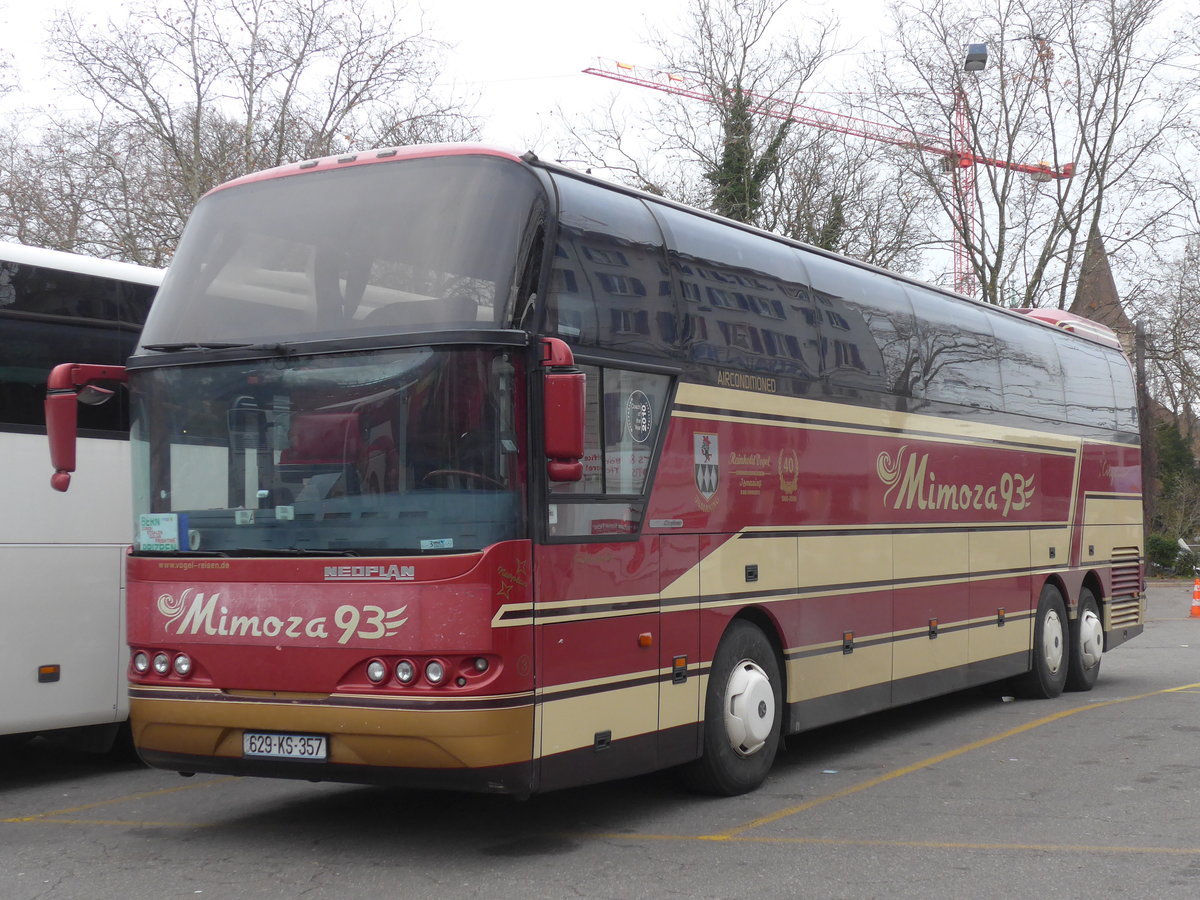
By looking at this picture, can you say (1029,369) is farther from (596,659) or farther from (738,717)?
(596,659)

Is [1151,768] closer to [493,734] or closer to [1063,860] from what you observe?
[1063,860]

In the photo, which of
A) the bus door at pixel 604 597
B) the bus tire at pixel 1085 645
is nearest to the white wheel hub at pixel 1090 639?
the bus tire at pixel 1085 645

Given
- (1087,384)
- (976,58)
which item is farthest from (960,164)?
(1087,384)

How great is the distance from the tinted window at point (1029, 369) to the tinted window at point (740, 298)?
417cm

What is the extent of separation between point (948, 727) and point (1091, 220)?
30057 mm

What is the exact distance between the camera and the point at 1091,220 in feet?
127

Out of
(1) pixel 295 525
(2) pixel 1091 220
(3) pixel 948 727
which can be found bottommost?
(3) pixel 948 727

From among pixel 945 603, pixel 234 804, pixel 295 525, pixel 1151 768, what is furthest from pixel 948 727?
pixel 295 525

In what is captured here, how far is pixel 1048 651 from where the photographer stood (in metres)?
14.2

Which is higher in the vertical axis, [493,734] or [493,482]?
[493,482]

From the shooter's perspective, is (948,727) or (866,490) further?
(948,727)

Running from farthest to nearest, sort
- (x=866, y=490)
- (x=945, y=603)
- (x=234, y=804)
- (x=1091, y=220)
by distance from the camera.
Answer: (x=1091, y=220) → (x=945, y=603) → (x=866, y=490) → (x=234, y=804)

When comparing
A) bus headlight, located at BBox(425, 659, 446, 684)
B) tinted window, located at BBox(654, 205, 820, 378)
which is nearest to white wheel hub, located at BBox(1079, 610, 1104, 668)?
tinted window, located at BBox(654, 205, 820, 378)

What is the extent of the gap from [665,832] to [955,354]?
20.1ft
